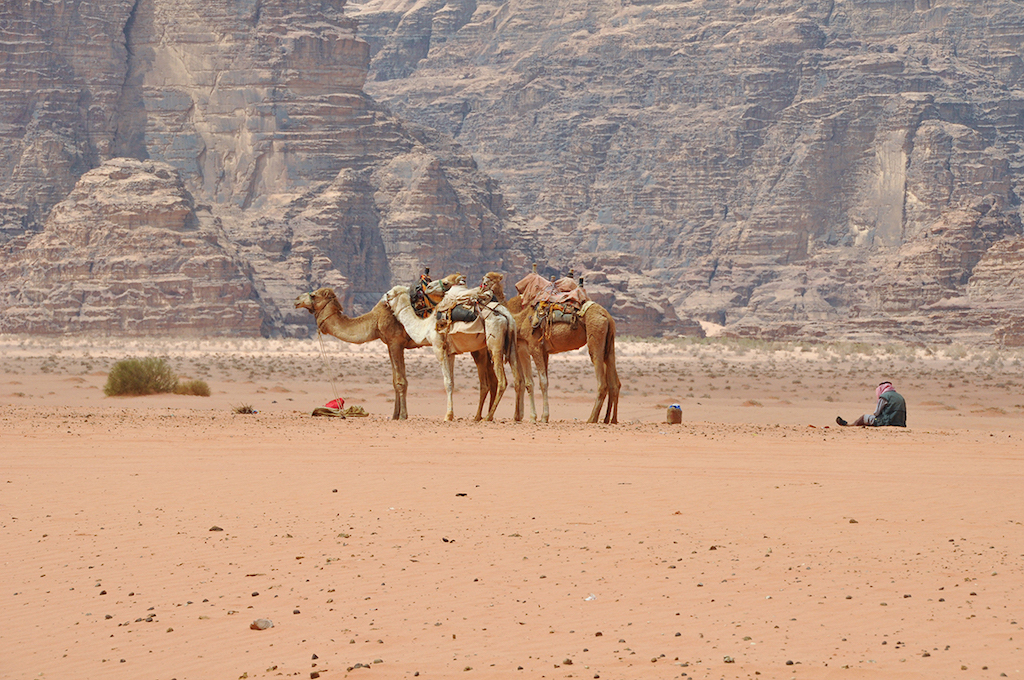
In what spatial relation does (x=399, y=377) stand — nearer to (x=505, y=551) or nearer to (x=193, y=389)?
(x=505, y=551)

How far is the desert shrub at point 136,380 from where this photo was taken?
3506cm

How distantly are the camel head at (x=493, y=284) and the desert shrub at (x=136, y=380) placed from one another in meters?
12.0

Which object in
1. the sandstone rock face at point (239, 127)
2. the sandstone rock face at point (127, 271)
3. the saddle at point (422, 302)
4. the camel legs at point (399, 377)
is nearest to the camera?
the saddle at point (422, 302)

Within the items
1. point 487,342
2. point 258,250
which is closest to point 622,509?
point 487,342

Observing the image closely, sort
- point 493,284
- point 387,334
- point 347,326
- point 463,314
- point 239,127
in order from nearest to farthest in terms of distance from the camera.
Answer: point 463,314 → point 387,334 → point 493,284 → point 347,326 → point 239,127

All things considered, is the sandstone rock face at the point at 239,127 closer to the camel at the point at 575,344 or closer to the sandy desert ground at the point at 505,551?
the camel at the point at 575,344

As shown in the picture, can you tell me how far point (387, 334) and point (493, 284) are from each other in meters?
1.83

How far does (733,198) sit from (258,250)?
288ft

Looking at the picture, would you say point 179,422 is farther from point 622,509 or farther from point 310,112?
point 310,112

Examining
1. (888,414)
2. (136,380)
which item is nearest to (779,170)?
(136,380)

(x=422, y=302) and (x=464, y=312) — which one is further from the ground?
(x=422, y=302)

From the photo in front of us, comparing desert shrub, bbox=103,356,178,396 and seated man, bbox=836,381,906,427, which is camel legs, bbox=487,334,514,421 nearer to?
seated man, bbox=836,381,906,427

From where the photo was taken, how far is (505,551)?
12.7m

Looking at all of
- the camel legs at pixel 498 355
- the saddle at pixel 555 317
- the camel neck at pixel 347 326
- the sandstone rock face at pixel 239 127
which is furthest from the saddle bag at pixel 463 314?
the sandstone rock face at pixel 239 127
